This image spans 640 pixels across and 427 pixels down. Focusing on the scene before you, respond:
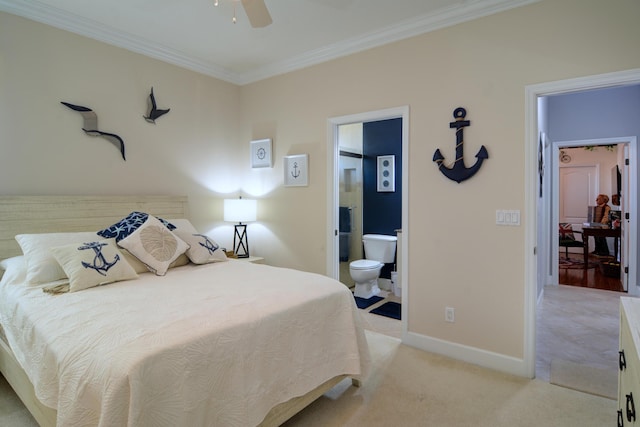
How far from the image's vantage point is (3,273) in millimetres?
2561

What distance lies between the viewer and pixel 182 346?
1438 mm


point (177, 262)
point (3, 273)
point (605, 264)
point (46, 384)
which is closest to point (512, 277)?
point (177, 262)

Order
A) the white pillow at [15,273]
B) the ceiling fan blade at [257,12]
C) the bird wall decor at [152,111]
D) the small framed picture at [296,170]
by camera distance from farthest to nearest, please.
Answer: the small framed picture at [296,170]
the bird wall decor at [152,111]
the white pillow at [15,273]
the ceiling fan blade at [257,12]

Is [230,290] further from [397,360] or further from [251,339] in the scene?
[397,360]

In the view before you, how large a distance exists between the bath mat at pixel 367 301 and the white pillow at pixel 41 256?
301 cm

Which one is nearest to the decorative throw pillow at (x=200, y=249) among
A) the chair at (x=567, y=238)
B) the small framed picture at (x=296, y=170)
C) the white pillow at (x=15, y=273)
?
the white pillow at (x=15, y=273)

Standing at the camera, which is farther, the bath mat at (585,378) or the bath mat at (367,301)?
the bath mat at (367,301)

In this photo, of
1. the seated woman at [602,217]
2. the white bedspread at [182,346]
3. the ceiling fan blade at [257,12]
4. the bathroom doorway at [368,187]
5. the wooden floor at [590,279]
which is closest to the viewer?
the white bedspread at [182,346]

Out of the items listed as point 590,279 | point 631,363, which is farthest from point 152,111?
point 590,279

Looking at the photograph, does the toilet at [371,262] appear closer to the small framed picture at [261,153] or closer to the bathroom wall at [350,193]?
the bathroom wall at [350,193]

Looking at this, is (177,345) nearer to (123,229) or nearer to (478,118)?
(123,229)

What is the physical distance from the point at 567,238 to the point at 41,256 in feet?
26.7

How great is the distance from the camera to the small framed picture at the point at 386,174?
5020 millimetres

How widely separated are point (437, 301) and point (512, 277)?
63 centimetres
